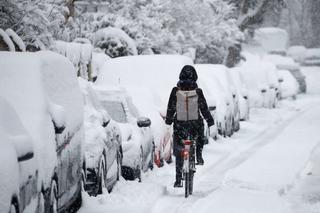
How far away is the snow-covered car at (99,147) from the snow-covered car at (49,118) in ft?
1.69

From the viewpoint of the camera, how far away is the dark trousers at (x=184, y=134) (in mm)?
11453

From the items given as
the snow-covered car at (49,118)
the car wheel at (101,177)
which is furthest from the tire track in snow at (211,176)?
the snow-covered car at (49,118)

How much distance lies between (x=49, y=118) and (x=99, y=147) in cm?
261

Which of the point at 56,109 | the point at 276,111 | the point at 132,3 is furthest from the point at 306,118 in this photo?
the point at 56,109

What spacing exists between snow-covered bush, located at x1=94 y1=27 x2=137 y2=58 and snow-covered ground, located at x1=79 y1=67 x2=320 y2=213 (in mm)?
7049

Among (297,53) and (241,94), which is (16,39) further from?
(297,53)

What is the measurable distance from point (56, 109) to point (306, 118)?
2043cm

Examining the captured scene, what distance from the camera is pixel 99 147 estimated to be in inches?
415

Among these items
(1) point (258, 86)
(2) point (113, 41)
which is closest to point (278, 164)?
(2) point (113, 41)

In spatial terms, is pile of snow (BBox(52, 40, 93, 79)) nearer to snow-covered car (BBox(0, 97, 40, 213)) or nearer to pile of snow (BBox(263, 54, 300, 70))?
snow-covered car (BBox(0, 97, 40, 213))

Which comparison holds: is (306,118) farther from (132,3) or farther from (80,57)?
(80,57)

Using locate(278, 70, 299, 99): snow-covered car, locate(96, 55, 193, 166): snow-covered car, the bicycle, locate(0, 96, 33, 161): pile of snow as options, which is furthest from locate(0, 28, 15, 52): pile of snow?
locate(278, 70, 299, 99): snow-covered car

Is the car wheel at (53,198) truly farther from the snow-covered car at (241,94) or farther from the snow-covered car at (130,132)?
the snow-covered car at (241,94)

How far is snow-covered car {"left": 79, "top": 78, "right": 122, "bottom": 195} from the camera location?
410 inches
